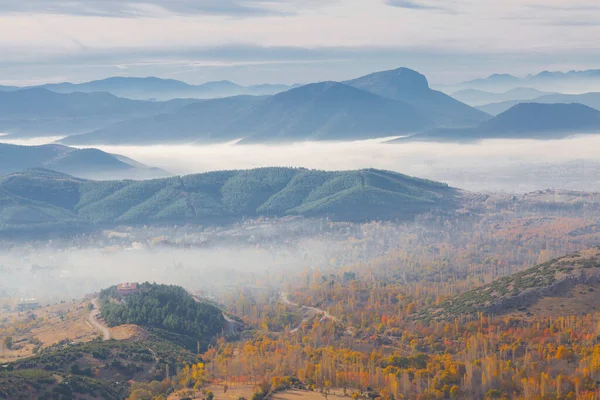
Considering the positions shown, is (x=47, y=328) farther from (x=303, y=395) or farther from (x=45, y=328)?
(x=303, y=395)

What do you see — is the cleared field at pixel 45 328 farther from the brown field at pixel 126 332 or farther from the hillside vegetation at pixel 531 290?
the hillside vegetation at pixel 531 290

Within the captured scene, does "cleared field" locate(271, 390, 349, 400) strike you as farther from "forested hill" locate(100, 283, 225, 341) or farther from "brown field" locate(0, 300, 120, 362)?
"forested hill" locate(100, 283, 225, 341)

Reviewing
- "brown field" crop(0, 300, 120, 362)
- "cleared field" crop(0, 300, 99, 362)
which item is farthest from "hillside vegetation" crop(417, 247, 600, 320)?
"cleared field" crop(0, 300, 99, 362)

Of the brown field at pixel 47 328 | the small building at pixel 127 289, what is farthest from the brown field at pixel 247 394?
the small building at pixel 127 289

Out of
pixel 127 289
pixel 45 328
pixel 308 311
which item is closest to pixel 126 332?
pixel 45 328

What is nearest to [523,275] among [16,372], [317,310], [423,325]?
[423,325]

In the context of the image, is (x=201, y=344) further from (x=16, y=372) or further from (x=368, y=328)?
(x=16, y=372)
